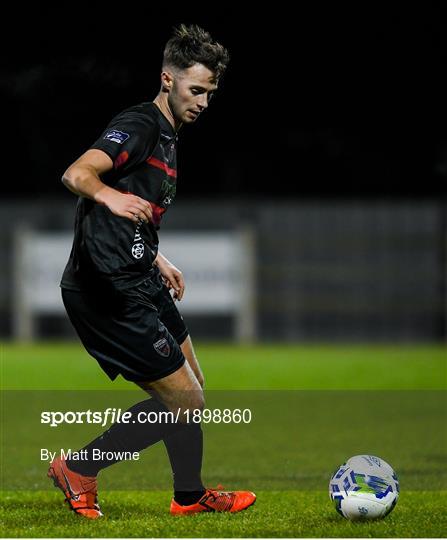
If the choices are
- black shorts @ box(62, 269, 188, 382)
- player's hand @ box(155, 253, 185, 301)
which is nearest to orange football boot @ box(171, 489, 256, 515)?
black shorts @ box(62, 269, 188, 382)

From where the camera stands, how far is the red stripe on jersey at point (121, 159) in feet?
17.0

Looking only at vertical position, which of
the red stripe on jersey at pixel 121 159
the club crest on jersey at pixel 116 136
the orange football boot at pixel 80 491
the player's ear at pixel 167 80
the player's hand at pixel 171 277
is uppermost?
the player's ear at pixel 167 80

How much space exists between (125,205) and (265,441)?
4.08 metres

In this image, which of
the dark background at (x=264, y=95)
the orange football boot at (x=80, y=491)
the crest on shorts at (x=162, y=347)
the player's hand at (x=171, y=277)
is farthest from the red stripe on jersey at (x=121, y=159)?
the dark background at (x=264, y=95)

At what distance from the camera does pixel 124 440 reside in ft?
18.8

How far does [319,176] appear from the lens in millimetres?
22125

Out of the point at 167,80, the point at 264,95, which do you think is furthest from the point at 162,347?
the point at 264,95

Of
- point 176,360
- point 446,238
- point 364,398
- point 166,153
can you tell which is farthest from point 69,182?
point 446,238

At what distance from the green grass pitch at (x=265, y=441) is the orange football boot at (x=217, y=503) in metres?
0.05

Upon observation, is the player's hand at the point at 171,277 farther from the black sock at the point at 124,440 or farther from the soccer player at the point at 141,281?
the black sock at the point at 124,440

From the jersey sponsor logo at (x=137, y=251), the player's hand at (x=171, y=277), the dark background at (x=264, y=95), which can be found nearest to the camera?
the jersey sponsor logo at (x=137, y=251)

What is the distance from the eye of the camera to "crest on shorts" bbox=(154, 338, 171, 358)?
17.9 ft

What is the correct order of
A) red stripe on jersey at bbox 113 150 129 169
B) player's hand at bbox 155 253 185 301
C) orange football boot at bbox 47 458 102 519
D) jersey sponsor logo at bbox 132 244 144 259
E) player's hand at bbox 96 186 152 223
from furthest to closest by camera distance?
1. player's hand at bbox 155 253 185 301
2. orange football boot at bbox 47 458 102 519
3. jersey sponsor logo at bbox 132 244 144 259
4. red stripe on jersey at bbox 113 150 129 169
5. player's hand at bbox 96 186 152 223

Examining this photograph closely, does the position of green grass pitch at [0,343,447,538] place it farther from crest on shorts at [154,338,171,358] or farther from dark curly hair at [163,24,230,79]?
dark curly hair at [163,24,230,79]
